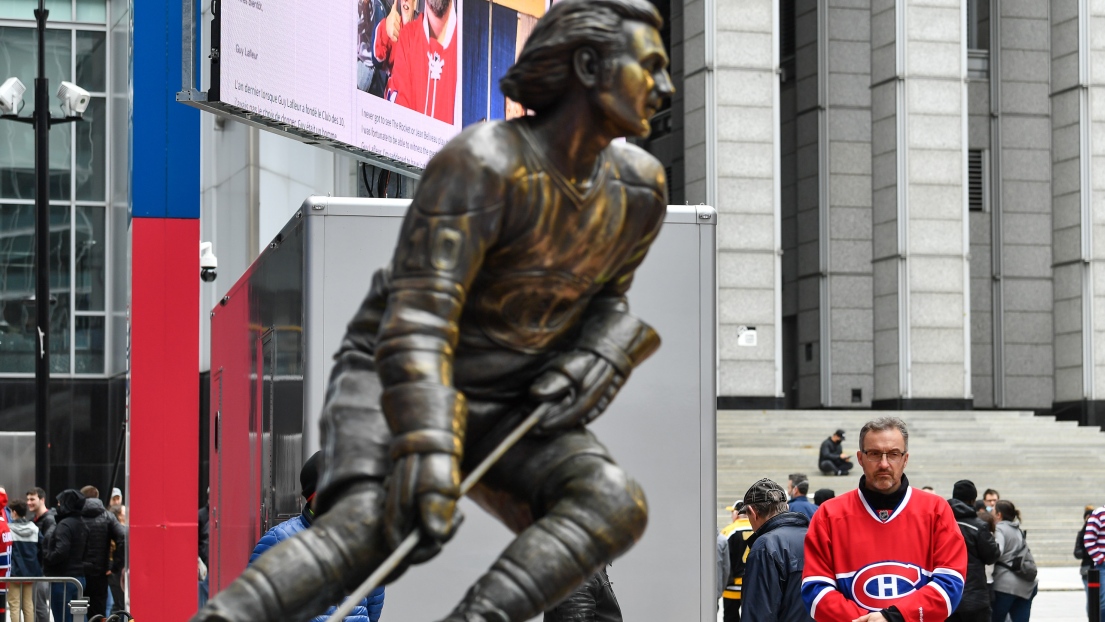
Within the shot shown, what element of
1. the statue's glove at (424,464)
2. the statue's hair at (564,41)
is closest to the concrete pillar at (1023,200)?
the statue's hair at (564,41)

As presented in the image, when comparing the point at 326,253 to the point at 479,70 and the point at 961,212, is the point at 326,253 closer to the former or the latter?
the point at 479,70

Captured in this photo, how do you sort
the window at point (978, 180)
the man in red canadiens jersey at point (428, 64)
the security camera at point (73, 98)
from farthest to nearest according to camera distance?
1. the window at point (978, 180)
2. the security camera at point (73, 98)
3. the man in red canadiens jersey at point (428, 64)

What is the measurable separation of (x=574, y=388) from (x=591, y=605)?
3.49 metres

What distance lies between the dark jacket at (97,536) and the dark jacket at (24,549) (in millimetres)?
A: 623

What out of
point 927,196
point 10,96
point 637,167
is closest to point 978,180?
point 927,196

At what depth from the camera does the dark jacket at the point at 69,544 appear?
55.6 feet

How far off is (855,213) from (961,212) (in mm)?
5202

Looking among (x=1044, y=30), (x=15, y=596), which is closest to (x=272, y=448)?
(x=15, y=596)

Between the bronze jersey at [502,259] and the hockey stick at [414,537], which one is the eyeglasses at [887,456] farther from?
the hockey stick at [414,537]

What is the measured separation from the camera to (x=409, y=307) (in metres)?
3.70

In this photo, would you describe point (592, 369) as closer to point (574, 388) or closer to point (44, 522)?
point (574, 388)

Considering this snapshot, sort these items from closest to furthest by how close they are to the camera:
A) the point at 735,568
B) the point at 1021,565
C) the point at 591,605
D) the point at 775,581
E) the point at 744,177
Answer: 1. the point at 591,605
2. the point at 775,581
3. the point at 735,568
4. the point at 1021,565
5. the point at 744,177

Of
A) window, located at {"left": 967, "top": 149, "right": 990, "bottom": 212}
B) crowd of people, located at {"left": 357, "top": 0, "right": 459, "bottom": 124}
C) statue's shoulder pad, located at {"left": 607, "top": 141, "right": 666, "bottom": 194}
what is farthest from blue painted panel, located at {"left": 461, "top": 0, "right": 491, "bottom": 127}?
window, located at {"left": 967, "top": 149, "right": 990, "bottom": 212}

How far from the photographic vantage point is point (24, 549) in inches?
682
